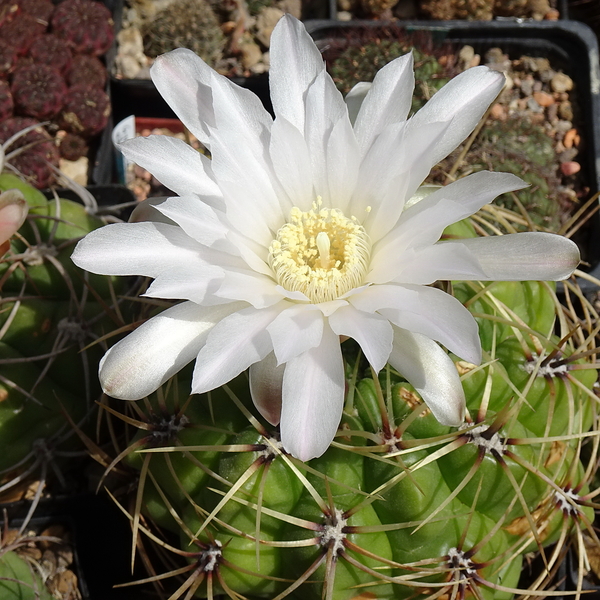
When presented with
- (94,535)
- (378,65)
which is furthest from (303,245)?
(378,65)

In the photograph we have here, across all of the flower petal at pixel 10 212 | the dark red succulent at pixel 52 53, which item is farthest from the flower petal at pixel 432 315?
the dark red succulent at pixel 52 53

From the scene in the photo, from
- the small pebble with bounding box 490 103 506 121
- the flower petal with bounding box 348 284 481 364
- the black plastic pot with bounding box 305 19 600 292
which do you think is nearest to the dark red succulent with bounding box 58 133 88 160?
the black plastic pot with bounding box 305 19 600 292

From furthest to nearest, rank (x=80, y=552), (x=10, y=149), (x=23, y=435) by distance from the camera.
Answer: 1. (x=10, y=149)
2. (x=80, y=552)
3. (x=23, y=435)

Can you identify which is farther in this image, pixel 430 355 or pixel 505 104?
pixel 505 104

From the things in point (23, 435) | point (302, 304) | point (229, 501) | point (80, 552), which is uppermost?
point (302, 304)

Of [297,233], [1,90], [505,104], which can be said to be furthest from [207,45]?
[297,233]

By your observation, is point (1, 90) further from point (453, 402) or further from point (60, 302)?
point (453, 402)
